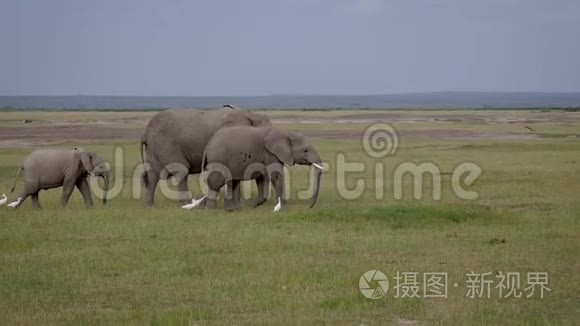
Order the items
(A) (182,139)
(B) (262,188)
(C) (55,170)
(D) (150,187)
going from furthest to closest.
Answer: (A) (182,139), (D) (150,187), (B) (262,188), (C) (55,170)

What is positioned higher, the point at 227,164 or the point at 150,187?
the point at 227,164

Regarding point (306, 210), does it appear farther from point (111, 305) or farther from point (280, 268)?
point (111, 305)

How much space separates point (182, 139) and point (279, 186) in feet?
8.85

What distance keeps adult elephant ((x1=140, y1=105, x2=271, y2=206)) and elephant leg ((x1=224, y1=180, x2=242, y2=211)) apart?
53.4 inches

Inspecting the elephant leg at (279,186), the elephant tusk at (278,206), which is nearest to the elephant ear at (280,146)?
the elephant leg at (279,186)

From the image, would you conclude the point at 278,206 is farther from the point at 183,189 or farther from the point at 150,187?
the point at 150,187

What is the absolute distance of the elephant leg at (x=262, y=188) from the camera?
1991cm

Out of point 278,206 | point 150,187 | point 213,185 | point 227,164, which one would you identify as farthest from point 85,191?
point 278,206

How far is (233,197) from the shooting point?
2009 cm

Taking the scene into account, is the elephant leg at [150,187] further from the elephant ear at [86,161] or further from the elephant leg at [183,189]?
the elephant ear at [86,161]

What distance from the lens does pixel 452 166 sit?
3045cm

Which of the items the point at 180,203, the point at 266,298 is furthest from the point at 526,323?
the point at 180,203

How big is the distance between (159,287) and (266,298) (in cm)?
145

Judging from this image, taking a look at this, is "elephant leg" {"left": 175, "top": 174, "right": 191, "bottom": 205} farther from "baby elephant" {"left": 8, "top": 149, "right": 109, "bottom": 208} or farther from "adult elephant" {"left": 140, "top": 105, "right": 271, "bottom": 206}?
"baby elephant" {"left": 8, "top": 149, "right": 109, "bottom": 208}
